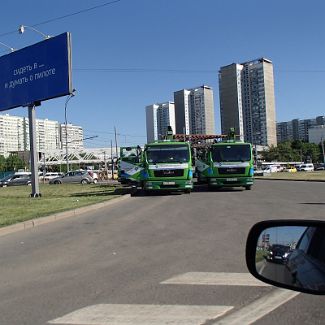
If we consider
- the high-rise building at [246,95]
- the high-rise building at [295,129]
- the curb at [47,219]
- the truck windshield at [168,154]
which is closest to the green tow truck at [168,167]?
the truck windshield at [168,154]

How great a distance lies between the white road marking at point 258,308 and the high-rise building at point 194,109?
76988 mm

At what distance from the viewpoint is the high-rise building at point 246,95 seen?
224 ft

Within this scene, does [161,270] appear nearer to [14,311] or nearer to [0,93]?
[14,311]

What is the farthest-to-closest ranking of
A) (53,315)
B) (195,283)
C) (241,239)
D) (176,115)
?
(176,115), (241,239), (195,283), (53,315)

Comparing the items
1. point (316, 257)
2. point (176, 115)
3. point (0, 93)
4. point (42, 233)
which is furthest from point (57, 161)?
point (316, 257)

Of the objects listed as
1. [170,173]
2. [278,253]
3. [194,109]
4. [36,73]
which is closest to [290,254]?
[278,253]

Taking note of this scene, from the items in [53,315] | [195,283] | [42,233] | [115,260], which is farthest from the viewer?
[42,233]

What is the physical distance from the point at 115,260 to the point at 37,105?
20.2 metres

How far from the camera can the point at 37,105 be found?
26812 mm

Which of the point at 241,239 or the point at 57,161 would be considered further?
the point at 57,161

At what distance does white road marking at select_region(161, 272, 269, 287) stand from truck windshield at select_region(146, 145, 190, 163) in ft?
59.8

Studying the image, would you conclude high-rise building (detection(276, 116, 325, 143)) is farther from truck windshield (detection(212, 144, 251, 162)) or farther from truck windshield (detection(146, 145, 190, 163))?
truck windshield (detection(146, 145, 190, 163))

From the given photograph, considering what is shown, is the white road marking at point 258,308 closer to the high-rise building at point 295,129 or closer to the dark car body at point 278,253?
the dark car body at point 278,253

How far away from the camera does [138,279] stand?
6629 mm
